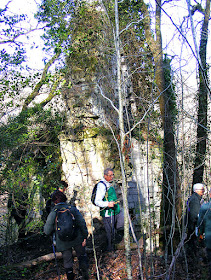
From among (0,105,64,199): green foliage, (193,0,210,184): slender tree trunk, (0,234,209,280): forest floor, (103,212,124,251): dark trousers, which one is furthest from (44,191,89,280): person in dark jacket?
(193,0,210,184): slender tree trunk

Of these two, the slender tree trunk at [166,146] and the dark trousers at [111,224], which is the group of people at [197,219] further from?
the dark trousers at [111,224]

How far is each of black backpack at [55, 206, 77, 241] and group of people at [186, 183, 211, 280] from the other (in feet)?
6.14

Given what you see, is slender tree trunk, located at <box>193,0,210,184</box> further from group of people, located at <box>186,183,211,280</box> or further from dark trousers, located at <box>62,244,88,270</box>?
dark trousers, located at <box>62,244,88,270</box>

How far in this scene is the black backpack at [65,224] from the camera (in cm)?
391

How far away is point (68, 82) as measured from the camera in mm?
7320

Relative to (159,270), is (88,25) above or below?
above

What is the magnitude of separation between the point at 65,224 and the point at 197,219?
2.60 meters

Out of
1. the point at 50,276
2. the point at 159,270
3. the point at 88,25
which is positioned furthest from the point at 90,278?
the point at 88,25

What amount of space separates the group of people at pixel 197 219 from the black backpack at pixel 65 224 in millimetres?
1872

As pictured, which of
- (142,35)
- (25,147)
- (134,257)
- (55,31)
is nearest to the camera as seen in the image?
(134,257)

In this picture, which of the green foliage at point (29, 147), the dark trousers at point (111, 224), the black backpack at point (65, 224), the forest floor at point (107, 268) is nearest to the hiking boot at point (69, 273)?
the forest floor at point (107, 268)

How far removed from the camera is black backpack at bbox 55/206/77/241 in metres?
3.91

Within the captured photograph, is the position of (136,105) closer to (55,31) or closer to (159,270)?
(55,31)

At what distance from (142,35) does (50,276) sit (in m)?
7.40
